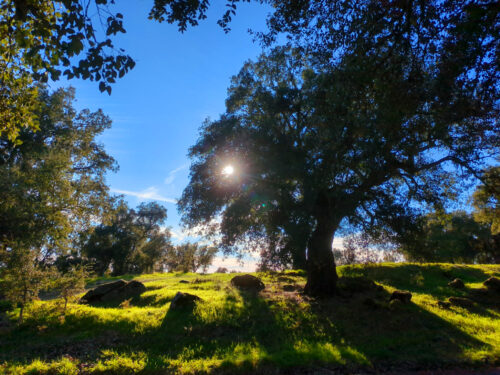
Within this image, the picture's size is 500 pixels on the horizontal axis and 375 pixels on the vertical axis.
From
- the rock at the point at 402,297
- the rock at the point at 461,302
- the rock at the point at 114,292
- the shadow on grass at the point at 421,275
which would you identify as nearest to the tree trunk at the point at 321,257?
the rock at the point at 402,297

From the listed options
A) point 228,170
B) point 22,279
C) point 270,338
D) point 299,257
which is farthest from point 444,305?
point 22,279

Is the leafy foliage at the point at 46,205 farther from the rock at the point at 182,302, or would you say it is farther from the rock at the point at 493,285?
the rock at the point at 493,285

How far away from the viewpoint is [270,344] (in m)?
9.44

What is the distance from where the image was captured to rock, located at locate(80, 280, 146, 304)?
1856 cm

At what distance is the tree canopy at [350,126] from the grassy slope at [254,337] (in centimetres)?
412

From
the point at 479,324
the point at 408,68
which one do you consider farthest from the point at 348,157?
the point at 479,324

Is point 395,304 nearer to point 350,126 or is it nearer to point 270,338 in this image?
point 270,338

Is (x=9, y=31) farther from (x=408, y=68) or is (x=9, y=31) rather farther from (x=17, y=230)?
(x=17, y=230)

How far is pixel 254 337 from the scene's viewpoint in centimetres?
1004

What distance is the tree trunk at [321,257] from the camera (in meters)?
15.5

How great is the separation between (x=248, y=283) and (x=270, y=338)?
9538mm

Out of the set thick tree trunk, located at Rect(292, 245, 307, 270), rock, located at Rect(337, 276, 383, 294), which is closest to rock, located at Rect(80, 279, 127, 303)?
thick tree trunk, located at Rect(292, 245, 307, 270)

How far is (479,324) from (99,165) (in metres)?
34.6

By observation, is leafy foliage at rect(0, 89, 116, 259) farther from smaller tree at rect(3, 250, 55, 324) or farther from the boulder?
the boulder
